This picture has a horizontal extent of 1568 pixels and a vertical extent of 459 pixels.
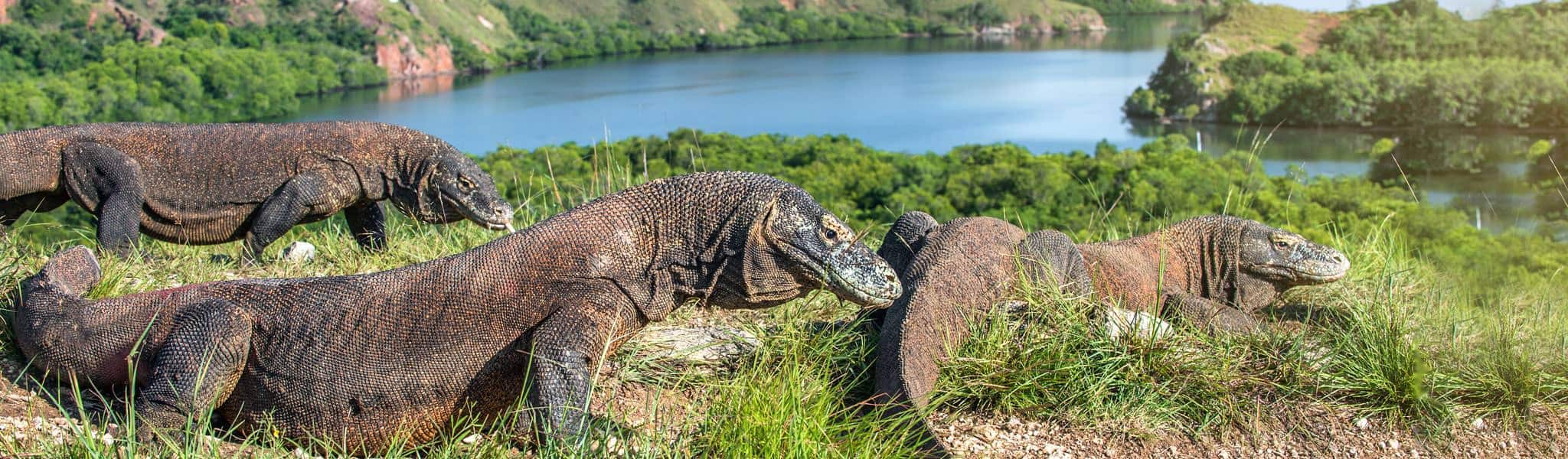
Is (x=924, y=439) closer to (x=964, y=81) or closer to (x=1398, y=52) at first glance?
(x=964, y=81)

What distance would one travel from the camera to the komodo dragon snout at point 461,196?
6.23m

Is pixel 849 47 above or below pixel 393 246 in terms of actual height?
below

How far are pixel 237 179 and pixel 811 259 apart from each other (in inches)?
145

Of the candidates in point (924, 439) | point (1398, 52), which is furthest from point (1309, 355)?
point (1398, 52)

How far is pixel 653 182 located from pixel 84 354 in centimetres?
169

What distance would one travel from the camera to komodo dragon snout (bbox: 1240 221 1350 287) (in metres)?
6.23

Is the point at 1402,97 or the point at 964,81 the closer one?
the point at 1402,97

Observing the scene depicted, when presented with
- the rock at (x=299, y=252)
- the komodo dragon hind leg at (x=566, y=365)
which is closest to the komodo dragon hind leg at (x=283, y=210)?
the rock at (x=299, y=252)

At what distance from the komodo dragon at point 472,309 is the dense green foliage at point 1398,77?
204 feet

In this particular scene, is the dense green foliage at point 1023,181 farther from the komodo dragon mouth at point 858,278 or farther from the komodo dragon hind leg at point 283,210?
the komodo dragon mouth at point 858,278

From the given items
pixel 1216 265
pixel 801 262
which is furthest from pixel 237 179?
pixel 1216 265

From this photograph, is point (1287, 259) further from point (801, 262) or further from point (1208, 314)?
point (801, 262)

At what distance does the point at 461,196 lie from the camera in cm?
626

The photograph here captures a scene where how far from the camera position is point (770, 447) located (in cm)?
329
